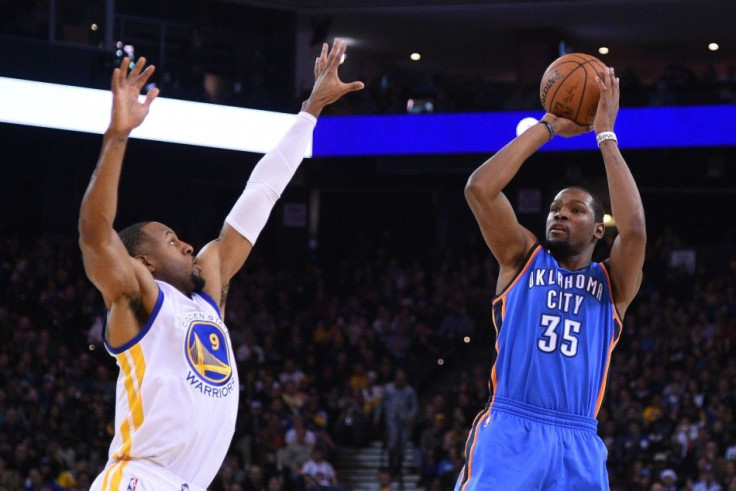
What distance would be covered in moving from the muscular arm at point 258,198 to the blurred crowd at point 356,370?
9.17 meters

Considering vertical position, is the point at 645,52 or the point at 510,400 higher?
the point at 645,52

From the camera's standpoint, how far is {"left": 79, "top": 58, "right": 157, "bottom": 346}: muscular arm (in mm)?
3537

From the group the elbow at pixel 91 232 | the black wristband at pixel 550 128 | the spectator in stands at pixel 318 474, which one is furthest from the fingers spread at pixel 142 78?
the spectator in stands at pixel 318 474

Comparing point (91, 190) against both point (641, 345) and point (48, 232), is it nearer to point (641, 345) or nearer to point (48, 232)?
point (641, 345)

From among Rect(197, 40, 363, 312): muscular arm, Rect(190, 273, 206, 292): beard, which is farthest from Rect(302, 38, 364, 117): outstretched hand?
Rect(190, 273, 206, 292): beard

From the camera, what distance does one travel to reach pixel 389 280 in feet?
69.4

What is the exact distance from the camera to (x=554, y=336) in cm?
471

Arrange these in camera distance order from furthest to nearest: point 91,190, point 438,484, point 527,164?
point 527,164
point 438,484
point 91,190

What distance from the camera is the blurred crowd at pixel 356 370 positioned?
46.9 ft

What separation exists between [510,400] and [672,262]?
16.5 m

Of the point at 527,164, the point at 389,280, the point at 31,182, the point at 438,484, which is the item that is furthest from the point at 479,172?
the point at 31,182

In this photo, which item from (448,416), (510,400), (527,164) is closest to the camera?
(510,400)

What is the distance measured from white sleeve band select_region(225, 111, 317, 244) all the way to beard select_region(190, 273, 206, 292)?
0.41 metres

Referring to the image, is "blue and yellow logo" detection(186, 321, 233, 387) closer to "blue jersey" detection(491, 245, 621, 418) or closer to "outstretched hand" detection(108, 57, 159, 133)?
"outstretched hand" detection(108, 57, 159, 133)
